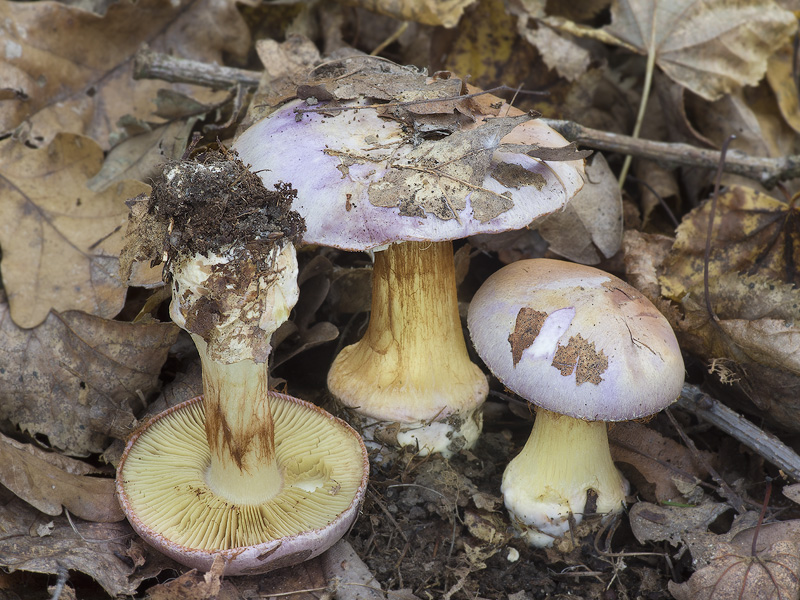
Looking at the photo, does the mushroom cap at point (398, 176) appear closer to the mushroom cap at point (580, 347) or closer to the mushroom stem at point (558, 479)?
the mushroom cap at point (580, 347)

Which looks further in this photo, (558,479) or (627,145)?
(627,145)

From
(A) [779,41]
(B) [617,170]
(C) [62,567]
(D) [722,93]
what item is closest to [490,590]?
(C) [62,567]

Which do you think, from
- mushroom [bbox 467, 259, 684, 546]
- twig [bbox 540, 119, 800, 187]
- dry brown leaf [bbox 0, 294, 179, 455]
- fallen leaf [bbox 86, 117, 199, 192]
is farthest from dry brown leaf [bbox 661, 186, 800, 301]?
fallen leaf [bbox 86, 117, 199, 192]

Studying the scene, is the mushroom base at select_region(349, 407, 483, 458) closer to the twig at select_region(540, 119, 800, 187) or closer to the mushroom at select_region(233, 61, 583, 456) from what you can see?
the mushroom at select_region(233, 61, 583, 456)

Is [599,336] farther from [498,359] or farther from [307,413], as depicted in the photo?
[307,413]

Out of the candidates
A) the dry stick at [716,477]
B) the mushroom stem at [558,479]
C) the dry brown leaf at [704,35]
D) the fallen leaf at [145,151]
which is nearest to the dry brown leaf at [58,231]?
the fallen leaf at [145,151]

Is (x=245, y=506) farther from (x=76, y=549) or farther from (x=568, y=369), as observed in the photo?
(x=568, y=369)

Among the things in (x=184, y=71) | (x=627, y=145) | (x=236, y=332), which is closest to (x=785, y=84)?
(x=627, y=145)
